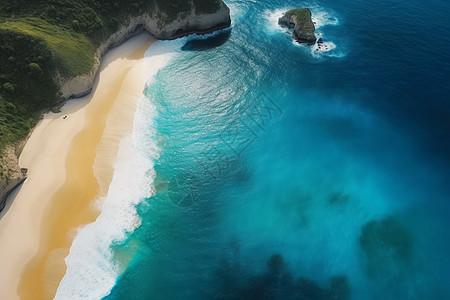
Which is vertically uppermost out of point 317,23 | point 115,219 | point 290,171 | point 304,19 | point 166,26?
point 166,26

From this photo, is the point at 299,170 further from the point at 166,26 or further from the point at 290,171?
the point at 166,26

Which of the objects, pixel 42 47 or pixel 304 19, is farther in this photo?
pixel 304 19

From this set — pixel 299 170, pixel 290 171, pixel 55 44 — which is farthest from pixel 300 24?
pixel 55 44

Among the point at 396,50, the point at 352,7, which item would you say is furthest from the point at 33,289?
the point at 352,7

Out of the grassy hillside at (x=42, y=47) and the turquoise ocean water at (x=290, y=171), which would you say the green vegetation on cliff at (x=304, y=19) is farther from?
the grassy hillside at (x=42, y=47)

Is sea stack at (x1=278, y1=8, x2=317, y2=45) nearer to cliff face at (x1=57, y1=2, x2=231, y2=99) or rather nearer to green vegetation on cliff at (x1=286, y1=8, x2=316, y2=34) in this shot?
green vegetation on cliff at (x1=286, y1=8, x2=316, y2=34)

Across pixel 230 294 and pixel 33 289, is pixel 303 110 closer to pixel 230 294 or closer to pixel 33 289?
pixel 230 294

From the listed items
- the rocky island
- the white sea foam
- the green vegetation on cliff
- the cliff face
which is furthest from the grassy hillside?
the green vegetation on cliff
